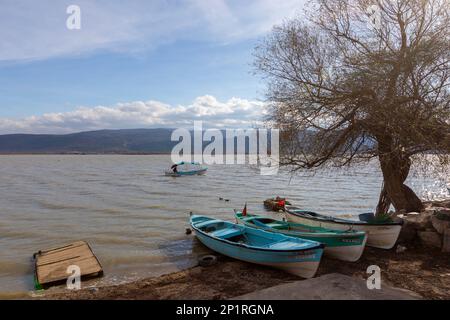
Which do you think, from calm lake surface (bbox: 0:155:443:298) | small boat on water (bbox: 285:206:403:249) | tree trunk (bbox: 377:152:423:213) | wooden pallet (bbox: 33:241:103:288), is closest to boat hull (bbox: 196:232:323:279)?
calm lake surface (bbox: 0:155:443:298)

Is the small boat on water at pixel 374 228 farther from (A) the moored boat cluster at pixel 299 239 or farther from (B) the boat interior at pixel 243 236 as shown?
(B) the boat interior at pixel 243 236

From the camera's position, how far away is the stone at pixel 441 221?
37.2 ft

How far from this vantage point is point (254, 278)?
10680 mm

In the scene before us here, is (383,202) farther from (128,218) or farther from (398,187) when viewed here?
(128,218)

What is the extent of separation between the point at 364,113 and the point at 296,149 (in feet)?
9.72

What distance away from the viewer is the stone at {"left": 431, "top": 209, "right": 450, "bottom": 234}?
1134 cm

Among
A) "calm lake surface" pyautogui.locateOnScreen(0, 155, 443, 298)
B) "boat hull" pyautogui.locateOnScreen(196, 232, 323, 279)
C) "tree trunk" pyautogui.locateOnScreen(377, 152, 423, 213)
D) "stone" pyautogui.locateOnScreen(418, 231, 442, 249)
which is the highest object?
"tree trunk" pyautogui.locateOnScreen(377, 152, 423, 213)

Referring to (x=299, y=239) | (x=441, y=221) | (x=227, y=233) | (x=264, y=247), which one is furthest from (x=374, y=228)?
(x=227, y=233)

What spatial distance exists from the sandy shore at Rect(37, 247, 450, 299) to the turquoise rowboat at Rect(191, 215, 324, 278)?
0.36m

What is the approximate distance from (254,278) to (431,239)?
6347 millimetres

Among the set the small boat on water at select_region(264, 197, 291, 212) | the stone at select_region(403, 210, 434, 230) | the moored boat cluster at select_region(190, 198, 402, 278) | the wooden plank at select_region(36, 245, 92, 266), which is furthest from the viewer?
the small boat on water at select_region(264, 197, 291, 212)

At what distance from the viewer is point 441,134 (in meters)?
11.6

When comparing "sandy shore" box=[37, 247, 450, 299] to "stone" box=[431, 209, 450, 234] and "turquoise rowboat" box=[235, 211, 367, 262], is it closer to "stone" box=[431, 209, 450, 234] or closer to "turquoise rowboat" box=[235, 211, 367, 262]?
"turquoise rowboat" box=[235, 211, 367, 262]
